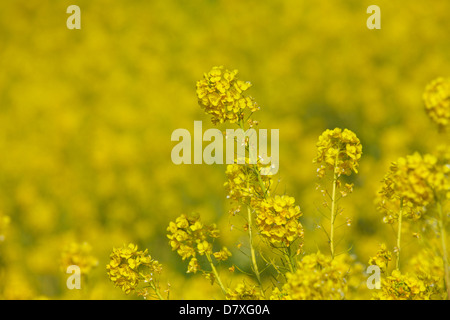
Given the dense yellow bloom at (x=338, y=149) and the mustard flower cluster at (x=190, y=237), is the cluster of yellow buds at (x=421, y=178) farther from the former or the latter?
the mustard flower cluster at (x=190, y=237)

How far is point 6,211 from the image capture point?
14.1ft

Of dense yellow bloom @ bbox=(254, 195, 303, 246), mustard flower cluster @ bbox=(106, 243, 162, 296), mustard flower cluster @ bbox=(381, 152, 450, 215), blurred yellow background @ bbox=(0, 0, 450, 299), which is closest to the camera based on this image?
mustard flower cluster @ bbox=(381, 152, 450, 215)

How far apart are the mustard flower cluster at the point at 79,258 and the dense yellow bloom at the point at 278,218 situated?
0.49 metres

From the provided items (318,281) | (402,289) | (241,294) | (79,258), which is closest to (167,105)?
(79,258)

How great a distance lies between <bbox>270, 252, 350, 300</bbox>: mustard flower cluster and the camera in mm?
1196

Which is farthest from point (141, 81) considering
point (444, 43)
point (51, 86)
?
point (444, 43)

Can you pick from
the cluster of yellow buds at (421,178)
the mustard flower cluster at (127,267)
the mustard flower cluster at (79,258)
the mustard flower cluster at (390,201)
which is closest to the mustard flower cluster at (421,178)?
the cluster of yellow buds at (421,178)

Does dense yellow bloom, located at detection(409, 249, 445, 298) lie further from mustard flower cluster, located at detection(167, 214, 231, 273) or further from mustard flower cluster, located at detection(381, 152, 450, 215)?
mustard flower cluster, located at detection(167, 214, 231, 273)

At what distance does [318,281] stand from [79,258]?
71 centimetres

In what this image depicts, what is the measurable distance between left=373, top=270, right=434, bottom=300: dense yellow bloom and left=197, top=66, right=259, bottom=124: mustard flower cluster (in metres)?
0.58

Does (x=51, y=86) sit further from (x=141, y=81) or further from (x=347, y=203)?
(x=347, y=203)

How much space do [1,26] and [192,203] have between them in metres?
3.18

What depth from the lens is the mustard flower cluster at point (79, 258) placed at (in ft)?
5.12

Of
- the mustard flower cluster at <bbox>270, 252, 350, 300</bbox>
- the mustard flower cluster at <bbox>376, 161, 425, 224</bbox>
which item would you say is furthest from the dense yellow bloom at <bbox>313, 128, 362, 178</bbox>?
the mustard flower cluster at <bbox>270, 252, 350, 300</bbox>
